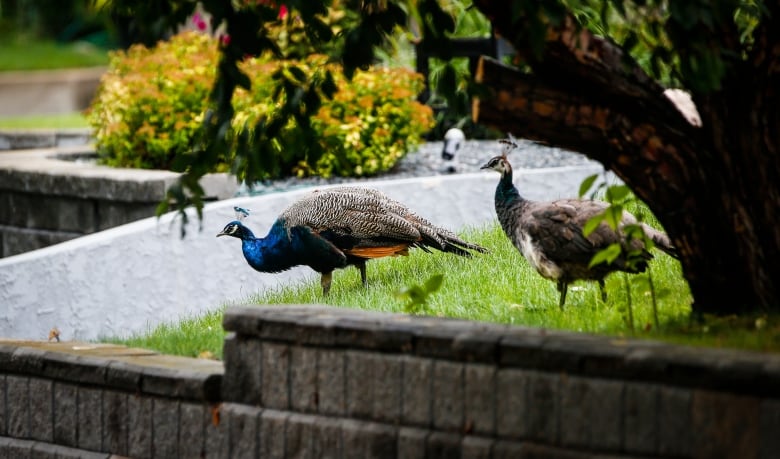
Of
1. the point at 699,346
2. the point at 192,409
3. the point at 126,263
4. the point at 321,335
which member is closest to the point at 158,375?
the point at 192,409

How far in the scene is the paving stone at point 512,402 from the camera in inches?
178

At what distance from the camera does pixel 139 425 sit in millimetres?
5598

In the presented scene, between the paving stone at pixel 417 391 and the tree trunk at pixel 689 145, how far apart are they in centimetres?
104

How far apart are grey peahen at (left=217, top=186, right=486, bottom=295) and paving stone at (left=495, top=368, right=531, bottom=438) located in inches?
115

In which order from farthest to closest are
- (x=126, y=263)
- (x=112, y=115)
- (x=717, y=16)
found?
(x=112, y=115)
(x=126, y=263)
(x=717, y=16)

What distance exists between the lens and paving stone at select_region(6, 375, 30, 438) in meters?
6.03

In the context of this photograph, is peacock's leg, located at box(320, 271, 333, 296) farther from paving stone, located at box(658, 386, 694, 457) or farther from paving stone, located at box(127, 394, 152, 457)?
paving stone, located at box(658, 386, 694, 457)

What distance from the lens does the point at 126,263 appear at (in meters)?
8.63

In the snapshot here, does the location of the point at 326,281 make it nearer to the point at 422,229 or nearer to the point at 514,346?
the point at 422,229

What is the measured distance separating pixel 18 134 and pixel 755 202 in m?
11.9

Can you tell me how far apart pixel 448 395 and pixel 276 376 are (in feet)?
2.69

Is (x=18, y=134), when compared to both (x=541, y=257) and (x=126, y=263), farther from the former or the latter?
(x=541, y=257)

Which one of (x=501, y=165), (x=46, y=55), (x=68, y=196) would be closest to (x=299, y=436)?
(x=501, y=165)

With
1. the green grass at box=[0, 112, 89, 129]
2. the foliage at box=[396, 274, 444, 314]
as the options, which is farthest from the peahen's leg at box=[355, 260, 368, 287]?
the green grass at box=[0, 112, 89, 129]
